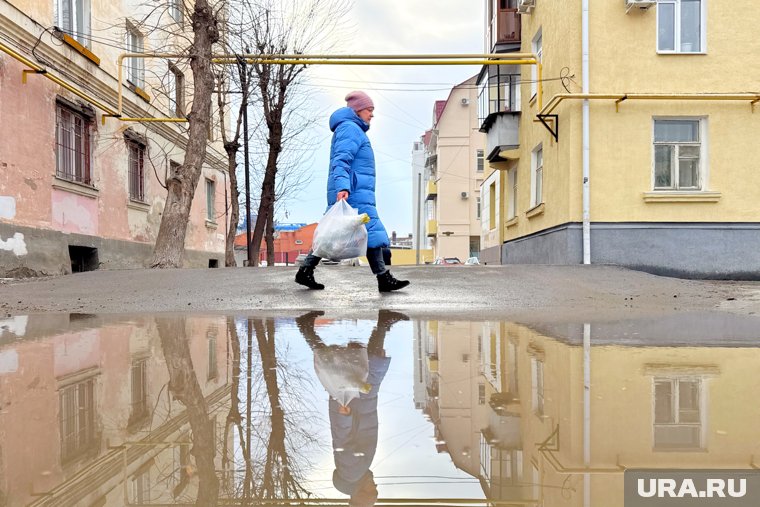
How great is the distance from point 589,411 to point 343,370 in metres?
1.12

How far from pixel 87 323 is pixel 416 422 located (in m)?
3.47

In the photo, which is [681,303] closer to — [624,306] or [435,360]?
[624,306]

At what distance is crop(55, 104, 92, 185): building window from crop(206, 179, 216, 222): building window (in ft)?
30.5

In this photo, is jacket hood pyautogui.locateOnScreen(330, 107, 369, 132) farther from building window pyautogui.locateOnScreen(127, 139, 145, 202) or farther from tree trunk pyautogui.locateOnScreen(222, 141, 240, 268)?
tree trunk pyautogui.locateOnScreen(222, 141, 240, 268)

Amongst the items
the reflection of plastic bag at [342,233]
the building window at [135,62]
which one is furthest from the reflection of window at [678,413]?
the building window at [135,62]

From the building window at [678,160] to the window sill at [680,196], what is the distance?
7.5 inches

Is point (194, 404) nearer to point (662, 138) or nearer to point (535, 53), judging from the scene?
point (662, 138)

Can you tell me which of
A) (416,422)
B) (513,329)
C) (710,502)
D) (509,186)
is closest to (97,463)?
(416,422)

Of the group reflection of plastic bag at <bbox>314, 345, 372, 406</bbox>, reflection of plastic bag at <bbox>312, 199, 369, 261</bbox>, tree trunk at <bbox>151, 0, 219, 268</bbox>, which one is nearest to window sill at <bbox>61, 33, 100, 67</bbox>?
tree trunk at <bbox>151, 0, 219, 268</bbox>

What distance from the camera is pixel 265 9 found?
16.8 metres

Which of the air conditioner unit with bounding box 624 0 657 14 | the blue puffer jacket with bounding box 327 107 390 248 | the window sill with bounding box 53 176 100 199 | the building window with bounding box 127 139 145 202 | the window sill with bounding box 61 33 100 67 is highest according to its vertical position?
the air conditioner unit with bounding box 624 0 657 14

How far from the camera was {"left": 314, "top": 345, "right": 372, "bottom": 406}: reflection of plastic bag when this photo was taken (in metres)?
2.26

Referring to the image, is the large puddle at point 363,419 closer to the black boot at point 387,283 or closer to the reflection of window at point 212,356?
the reflection of window at point 212,356

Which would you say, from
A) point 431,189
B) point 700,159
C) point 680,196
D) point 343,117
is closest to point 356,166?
point 343,117
